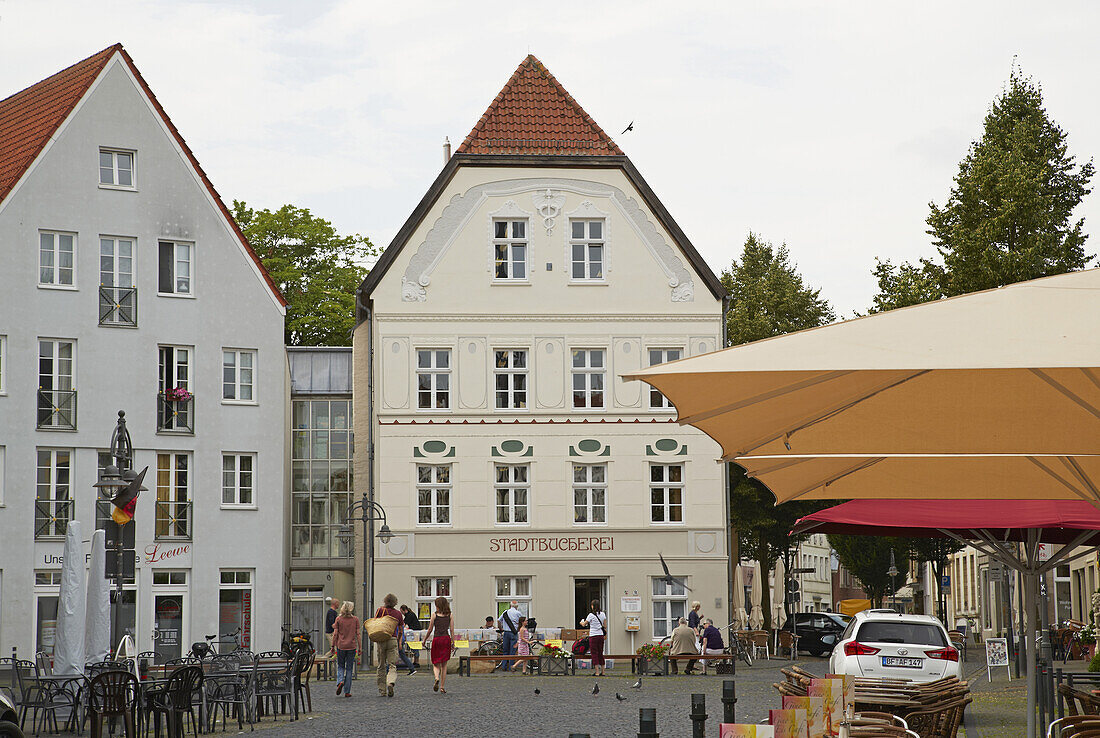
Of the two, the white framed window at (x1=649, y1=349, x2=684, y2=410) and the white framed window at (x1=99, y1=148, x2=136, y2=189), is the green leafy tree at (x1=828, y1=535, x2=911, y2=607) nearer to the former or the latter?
the white framed window at (x1=649, y1=349, x2=684, y2=410)

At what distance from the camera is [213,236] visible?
40.0 metres

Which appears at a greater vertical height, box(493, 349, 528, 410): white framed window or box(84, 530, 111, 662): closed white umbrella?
box(493, 349, 528, 410): white framed window

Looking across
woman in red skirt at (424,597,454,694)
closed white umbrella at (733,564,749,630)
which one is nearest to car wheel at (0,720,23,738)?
woman in red skirt at (424,597,454,694)

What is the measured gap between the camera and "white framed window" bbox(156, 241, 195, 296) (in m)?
39.2

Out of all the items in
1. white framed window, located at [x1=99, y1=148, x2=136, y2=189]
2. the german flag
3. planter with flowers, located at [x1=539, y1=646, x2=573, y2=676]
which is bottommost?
planter with flowers, located at [x1=539, y1=646, x2=573, y2=676]

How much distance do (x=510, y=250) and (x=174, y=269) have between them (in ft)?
30.8

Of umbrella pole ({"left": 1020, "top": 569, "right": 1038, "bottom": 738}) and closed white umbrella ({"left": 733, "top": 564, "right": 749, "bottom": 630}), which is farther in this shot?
closed white umbrella ({"left": 733, "top": 564, "right": 749, "bottom": 630})

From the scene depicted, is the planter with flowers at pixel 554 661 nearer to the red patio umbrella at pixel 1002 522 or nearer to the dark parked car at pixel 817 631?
the dark parked car at pixel 817 631

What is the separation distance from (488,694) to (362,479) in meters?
17.2

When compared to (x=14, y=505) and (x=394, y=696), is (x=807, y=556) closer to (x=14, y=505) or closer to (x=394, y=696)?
(x=14, y=505)

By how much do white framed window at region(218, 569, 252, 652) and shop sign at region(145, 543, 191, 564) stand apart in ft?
4.17

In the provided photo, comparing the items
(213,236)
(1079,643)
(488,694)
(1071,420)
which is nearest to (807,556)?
(1079,643)

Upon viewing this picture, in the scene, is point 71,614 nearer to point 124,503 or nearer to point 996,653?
point 124,503

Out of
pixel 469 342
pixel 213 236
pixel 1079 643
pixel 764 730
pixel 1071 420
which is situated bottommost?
pixel 1079 643
